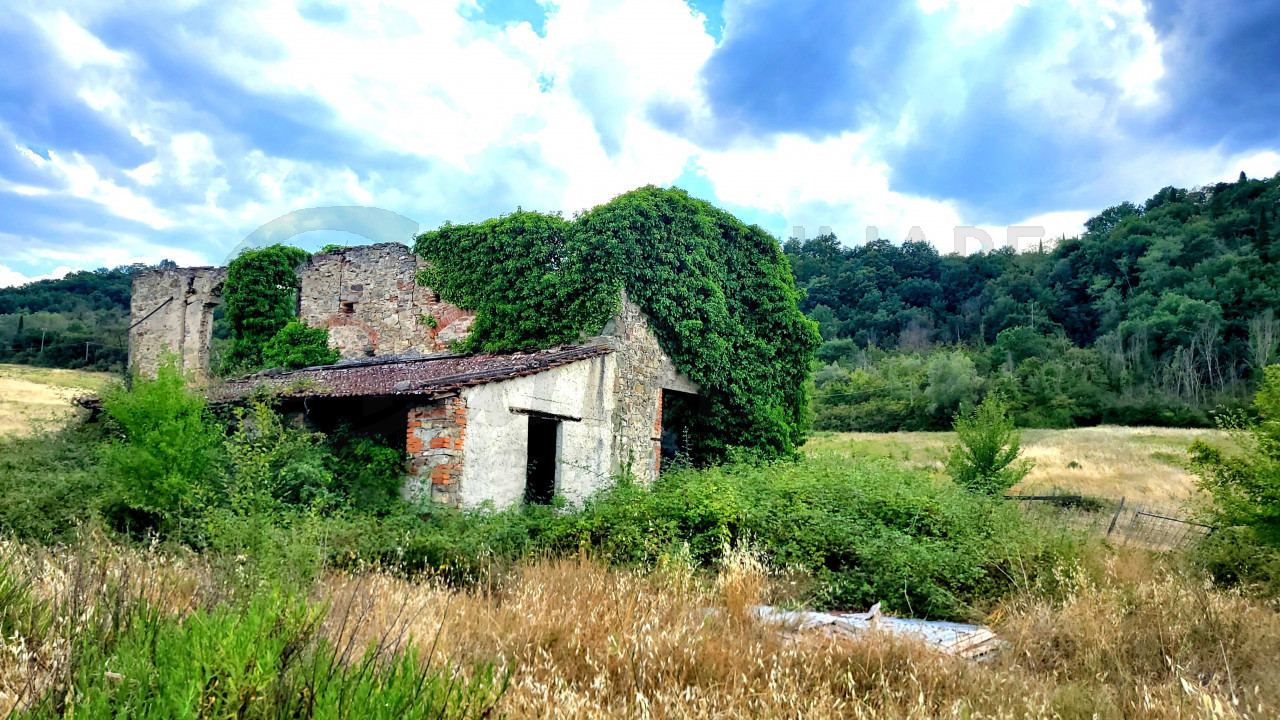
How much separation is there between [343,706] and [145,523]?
7862mm

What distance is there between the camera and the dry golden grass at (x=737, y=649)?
376cm

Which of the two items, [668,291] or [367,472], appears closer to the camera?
[367,472]

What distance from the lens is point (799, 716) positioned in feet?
11.5

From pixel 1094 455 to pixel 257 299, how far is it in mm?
31189

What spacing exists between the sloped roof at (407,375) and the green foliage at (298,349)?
697 mm

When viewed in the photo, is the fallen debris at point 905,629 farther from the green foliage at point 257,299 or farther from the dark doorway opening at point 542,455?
the green foliage at point 257,299

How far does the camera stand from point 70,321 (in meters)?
38.0

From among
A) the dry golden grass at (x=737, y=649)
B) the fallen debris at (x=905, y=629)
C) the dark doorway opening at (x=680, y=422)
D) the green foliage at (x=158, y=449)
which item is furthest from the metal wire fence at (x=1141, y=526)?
the green foliage at (x=158, y=449)

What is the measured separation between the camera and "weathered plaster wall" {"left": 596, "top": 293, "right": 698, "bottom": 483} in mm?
13453

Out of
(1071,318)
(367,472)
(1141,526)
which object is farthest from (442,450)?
(1071,318)

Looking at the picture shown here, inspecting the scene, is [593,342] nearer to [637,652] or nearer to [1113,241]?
[637,652]

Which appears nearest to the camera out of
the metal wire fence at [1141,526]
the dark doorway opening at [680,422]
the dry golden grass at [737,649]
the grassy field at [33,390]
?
the dry golden grass at [737,649]

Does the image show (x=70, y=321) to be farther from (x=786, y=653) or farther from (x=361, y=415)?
(x=786, y=653)

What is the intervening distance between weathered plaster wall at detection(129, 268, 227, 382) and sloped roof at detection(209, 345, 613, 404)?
4.23 metres
